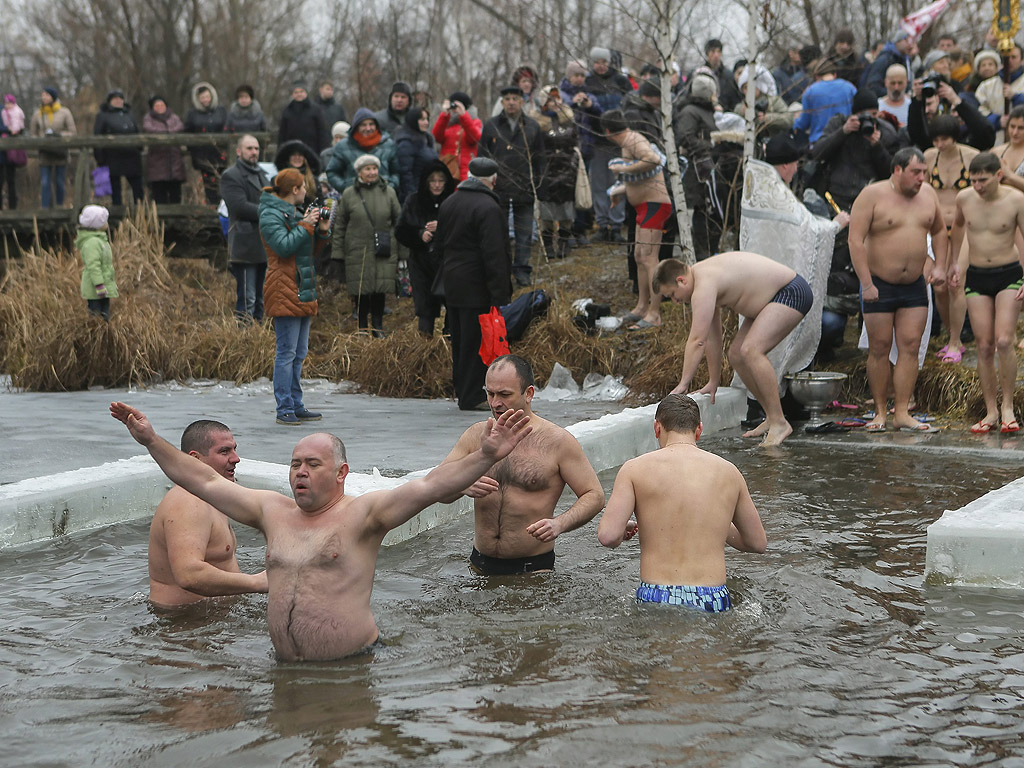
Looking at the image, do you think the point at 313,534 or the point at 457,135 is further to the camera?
the point at 457,135

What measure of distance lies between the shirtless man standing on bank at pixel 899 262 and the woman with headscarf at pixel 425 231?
408cm

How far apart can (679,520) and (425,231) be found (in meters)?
7.36

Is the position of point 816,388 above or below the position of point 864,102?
below

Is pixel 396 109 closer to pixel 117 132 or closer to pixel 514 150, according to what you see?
pixel 514 150

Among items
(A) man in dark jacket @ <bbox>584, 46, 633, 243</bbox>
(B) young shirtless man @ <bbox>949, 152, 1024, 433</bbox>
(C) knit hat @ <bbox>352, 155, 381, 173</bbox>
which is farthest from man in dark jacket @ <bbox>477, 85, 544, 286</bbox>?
(B) young shirtless man @ <bbox>949, 152, 1024, 433</bbox>

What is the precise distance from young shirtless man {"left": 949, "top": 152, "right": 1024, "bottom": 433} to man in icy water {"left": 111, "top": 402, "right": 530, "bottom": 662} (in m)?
5.92

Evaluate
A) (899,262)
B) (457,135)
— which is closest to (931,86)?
(899,262)

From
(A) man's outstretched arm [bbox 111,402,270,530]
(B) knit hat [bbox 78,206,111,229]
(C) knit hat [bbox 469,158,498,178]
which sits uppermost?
(C) knit hat [bbox 469,158,498,178]

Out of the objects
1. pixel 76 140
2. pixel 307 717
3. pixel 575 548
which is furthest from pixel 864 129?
pixel 76 140

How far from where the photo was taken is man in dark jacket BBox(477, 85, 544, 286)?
43.1 feet

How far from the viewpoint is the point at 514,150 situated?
43.5ft

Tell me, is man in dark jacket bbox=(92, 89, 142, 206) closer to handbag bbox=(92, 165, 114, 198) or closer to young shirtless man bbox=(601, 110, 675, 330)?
handbag bbox=(92, 165, 114, 198)

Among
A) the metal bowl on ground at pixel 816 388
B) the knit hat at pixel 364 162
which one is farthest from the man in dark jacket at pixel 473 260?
the metal bowl on ground at pixel 816 388

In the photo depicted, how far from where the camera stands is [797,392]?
9.90 metres
